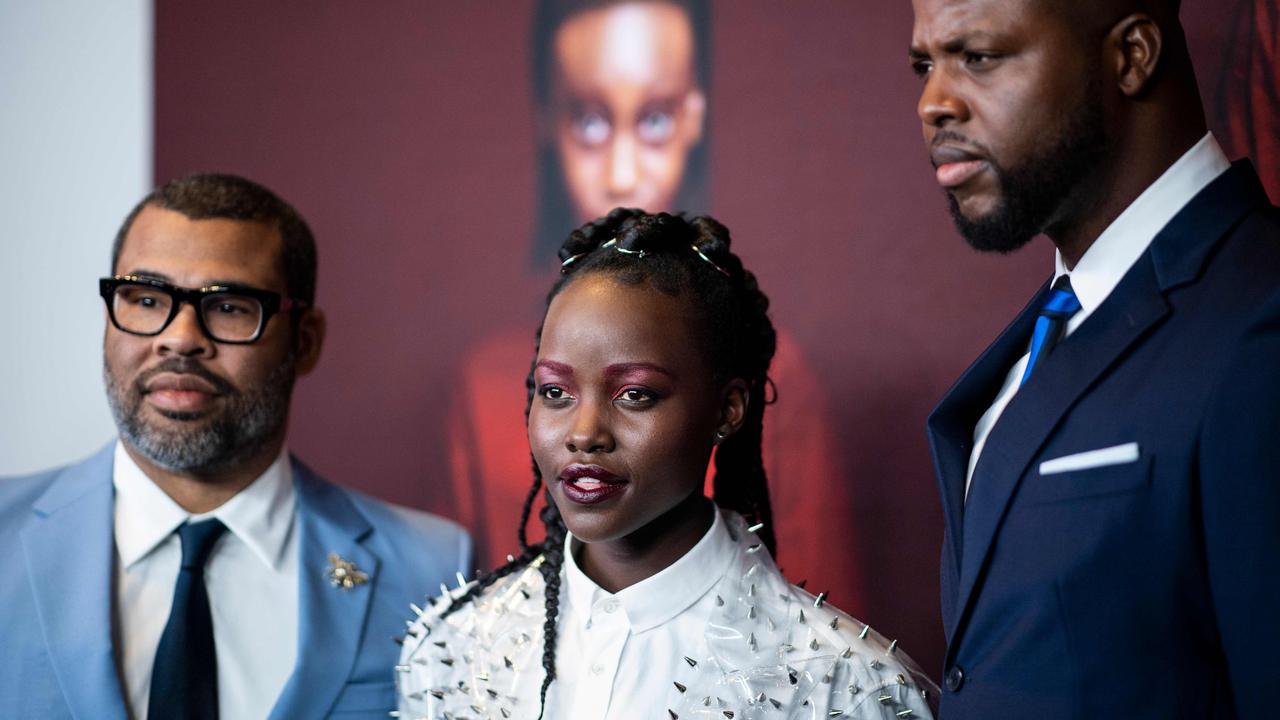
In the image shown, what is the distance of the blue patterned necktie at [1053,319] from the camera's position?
70.1 inches

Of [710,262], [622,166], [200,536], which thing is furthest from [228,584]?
[622,166]

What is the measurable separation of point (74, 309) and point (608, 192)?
1.72 meters

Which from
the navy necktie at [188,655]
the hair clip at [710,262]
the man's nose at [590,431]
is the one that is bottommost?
the navy necktie at [188,655]

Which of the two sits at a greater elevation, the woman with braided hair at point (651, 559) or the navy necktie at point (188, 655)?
the woman with braided hair at point (651, 559)

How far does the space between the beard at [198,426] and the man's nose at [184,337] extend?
0.02m

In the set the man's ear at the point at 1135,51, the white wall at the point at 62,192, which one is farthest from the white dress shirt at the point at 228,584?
the man's ear at the point at 1135,51

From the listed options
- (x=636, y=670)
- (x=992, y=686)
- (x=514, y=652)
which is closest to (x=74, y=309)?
(x=514, y=652)

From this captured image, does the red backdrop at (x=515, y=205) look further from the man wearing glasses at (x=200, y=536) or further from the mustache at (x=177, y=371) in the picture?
the mustache at (x=177, y=371)

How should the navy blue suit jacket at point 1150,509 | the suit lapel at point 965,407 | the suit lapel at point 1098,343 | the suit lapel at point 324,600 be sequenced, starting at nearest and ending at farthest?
the navy blue suit jacket at point 1150,509, the suit lapel at point 1098,343, the suit lapel at point 965,407, the suit lapel at point 324,600

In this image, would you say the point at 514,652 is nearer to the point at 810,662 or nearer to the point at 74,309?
the point at 810,662

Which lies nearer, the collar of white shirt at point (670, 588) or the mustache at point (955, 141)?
the mustache at point (955, 141)

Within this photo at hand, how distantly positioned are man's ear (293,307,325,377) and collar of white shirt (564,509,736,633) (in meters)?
1.00

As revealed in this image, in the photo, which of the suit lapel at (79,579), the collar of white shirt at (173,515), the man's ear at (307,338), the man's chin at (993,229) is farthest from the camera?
the man's ear at (307,338)

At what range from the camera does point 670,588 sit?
2111 mm
